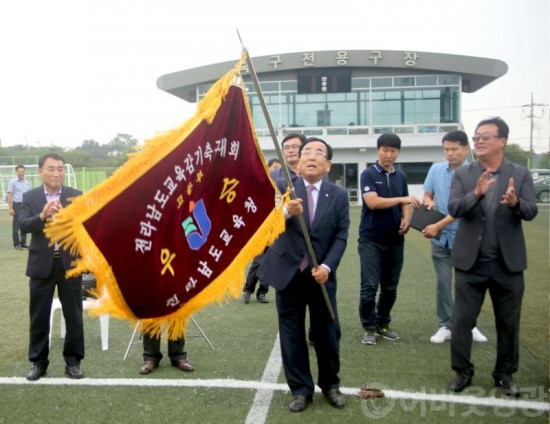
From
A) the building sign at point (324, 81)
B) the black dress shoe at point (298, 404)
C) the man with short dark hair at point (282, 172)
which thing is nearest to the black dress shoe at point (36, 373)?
the man with short dark hair at point (282, 172)

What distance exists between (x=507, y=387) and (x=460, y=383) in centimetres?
33

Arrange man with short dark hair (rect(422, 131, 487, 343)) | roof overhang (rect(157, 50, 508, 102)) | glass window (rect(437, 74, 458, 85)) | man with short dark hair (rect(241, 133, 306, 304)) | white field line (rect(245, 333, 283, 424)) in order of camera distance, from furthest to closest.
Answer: glass window (rect(437, 74, 458, 85)), roof overhang (rect(157, 50, 508, 102)), man with short dark hair (rect(241, 133, 306, 304)), man with short dark hair (rect(422, 131, 487, 343)), white field line (rect(245, 333, 283, 424))

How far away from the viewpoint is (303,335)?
3682 mm

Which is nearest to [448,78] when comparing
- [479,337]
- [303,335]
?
[479,337]

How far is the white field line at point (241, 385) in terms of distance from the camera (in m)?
3.64

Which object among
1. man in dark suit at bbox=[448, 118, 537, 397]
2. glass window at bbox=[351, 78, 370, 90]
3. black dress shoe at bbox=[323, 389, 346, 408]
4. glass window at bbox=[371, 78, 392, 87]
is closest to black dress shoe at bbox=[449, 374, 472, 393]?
man in dark suit at bbox=[448, 118, 537, 397]

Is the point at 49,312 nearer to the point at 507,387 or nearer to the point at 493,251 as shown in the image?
the point at 493,251

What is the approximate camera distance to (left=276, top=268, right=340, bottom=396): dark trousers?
11.8 feet

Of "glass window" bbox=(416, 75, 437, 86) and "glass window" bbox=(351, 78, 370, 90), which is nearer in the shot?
"glass window" bbox=(416, 75, 437, 86)

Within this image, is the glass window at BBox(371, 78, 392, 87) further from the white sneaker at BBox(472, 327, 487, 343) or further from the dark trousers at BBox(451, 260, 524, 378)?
the dark trousers at BBox(451, 260, 524, 378)

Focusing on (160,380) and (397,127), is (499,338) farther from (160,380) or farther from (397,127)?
(397,127)

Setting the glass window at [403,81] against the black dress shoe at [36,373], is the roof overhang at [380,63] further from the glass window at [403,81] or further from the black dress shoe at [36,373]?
the black dress shoe at [36,373]

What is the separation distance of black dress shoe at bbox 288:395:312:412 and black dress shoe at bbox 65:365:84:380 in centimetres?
176

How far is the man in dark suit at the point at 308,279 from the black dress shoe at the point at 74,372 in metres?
1.72
